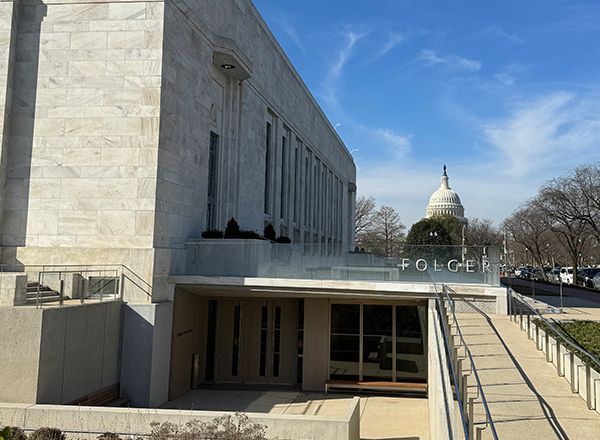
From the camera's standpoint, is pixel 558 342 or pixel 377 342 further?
pixel 377 342

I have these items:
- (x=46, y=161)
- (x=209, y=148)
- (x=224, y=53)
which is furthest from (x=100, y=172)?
(x=224, y=53)

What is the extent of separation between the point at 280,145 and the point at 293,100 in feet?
16.4

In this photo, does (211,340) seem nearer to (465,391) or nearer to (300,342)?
(300,342)

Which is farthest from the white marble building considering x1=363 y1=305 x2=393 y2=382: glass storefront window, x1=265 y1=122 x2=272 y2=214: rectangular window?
x1=265 y1=122 x2=272 y2=214: rectangular window

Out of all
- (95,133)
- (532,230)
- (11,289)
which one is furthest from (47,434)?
(532,230)

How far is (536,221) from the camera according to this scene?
58688 millimetres

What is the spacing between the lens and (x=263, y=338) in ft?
64.3

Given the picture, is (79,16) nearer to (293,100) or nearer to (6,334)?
(6,334)

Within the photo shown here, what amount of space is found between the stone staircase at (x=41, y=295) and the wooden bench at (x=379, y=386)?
30.2ft

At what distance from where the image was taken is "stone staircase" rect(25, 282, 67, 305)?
13.1 metres

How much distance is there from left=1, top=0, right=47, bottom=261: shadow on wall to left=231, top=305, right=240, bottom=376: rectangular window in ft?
25.0

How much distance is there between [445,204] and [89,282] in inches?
5377

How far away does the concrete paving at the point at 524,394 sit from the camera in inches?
290

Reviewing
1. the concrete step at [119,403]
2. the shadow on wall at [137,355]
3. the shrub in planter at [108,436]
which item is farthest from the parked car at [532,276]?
the shrub in planter at [108,436]
